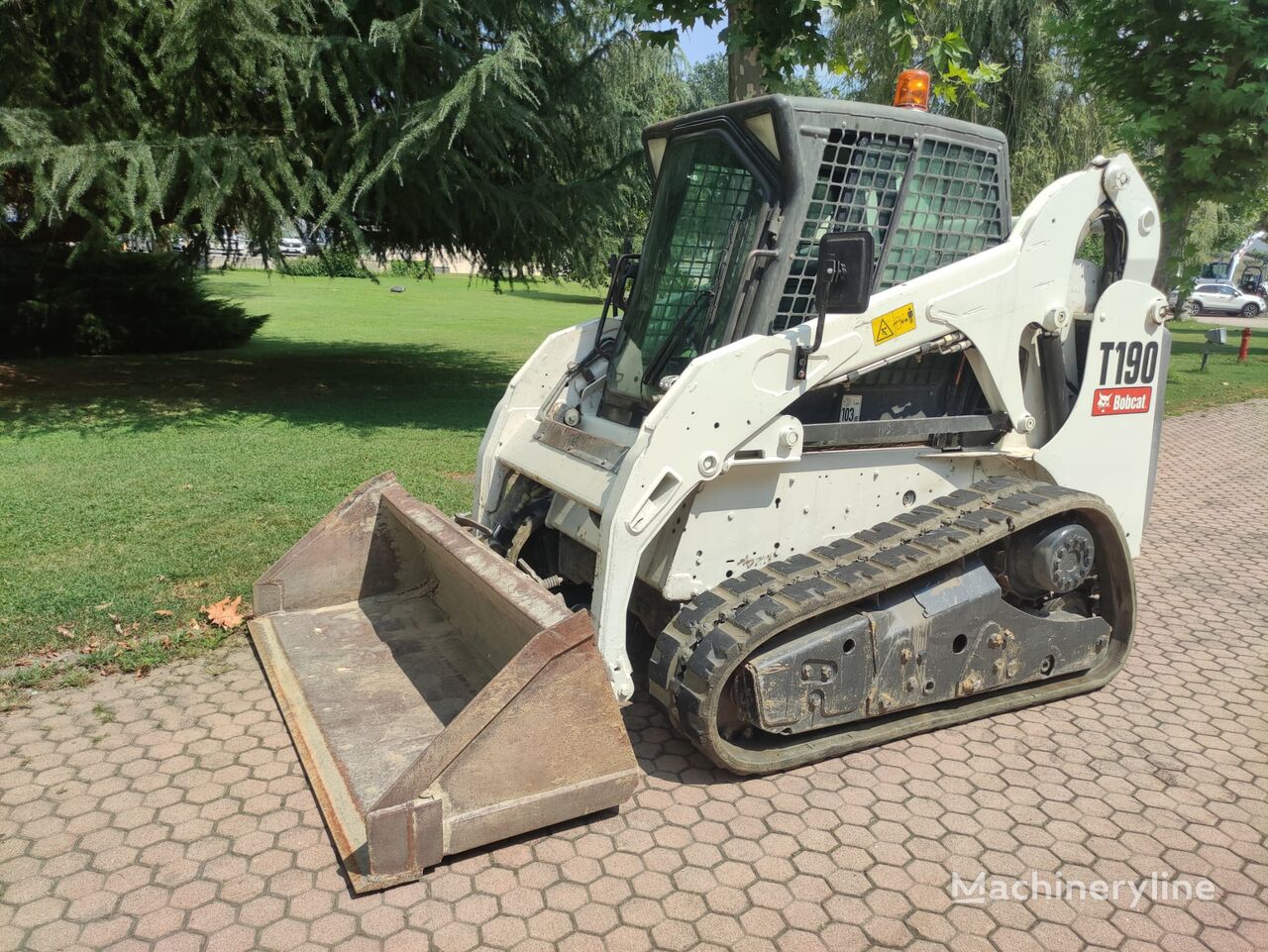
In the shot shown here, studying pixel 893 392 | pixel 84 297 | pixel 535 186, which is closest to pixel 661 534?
pixel 893 392

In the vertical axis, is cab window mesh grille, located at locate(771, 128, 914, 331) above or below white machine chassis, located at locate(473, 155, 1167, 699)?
above

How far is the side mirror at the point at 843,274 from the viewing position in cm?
381

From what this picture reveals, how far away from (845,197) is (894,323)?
0.60 m

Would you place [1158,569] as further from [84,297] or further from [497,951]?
[84,297]

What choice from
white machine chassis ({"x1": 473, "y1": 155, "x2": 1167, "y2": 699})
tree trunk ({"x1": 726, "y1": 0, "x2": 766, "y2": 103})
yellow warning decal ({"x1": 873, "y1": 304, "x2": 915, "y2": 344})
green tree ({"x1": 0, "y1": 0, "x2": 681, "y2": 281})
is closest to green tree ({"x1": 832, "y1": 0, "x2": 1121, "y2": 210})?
green tree ({"x1": 0, "y1": 0, "x2": 681, "y2": 281})

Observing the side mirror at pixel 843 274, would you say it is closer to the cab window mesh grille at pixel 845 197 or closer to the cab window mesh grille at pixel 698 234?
the cab window mesh grille at pixel 845 197

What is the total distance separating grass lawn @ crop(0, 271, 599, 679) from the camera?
5.97 metres

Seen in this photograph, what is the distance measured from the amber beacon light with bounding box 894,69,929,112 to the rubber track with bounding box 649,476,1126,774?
6.02 feet

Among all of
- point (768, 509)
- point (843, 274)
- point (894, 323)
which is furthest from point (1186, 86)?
point (768, 509)

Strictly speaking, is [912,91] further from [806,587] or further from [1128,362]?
[806,587]

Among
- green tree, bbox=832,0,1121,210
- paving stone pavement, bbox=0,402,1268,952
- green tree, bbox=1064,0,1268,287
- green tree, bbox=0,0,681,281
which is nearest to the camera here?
paving stone pavement, bbox=0,402,1268,952

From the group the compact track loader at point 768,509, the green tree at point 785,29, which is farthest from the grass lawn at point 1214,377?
the compact track loader at point 768,509

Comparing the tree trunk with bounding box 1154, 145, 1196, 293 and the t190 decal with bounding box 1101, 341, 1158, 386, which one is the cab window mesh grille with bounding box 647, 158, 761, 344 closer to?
the t190 decal with bounding box 1101, 341, 1158, 386

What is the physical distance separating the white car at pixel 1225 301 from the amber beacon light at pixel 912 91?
159 feet
